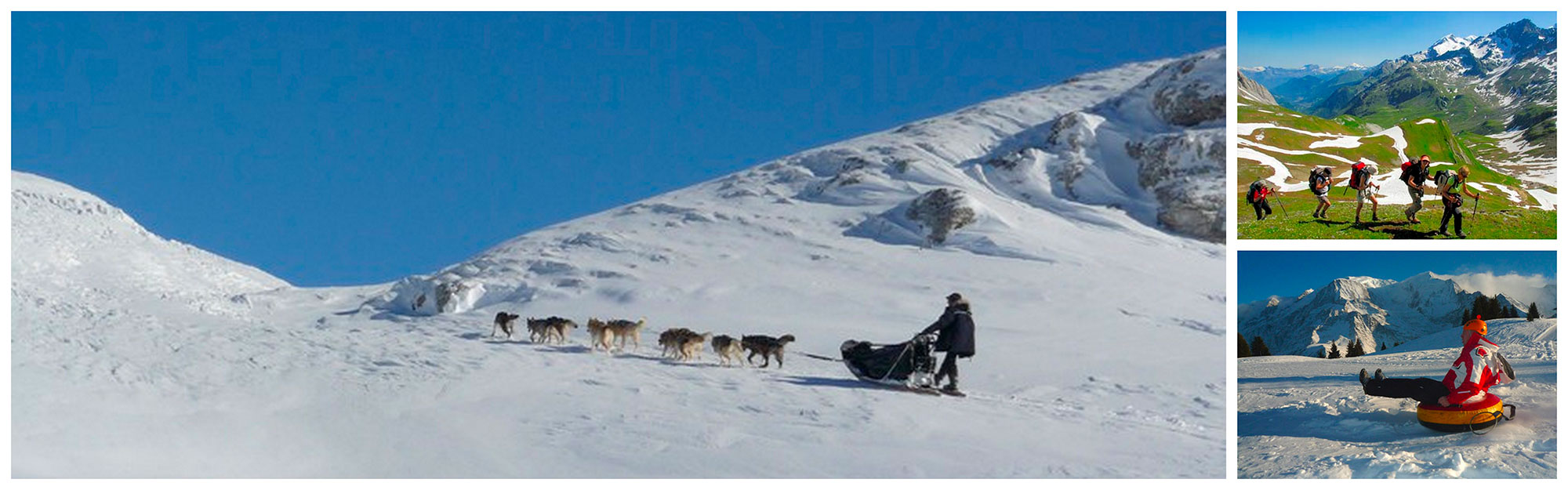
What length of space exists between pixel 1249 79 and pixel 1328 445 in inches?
211

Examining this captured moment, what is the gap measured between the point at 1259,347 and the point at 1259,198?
1.81 meters

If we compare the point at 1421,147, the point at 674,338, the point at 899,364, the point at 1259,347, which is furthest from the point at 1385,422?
the point at 674,338

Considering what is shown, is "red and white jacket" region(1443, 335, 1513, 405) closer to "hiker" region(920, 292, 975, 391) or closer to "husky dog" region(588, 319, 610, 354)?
"hiker" region(920, 292, 975, 391)

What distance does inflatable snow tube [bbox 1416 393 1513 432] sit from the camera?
1426 centimetres

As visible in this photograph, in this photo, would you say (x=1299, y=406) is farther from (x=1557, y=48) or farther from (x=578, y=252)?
(x=578, y=252)

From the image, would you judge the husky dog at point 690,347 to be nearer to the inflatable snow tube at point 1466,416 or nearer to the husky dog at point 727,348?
the husky dog at point 727,348

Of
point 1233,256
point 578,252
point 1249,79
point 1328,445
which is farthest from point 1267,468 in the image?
point 578,252

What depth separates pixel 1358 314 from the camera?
15.7 metres

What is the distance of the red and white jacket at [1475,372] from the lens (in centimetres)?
1432

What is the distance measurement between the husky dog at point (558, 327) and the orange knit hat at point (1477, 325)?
14.2 metres

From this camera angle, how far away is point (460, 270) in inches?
1256

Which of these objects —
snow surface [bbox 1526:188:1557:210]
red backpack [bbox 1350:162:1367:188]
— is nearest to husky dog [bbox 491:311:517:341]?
red backpack [bbox 1350:162:1367:188]

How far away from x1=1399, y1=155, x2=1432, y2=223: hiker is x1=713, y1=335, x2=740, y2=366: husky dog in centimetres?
1019

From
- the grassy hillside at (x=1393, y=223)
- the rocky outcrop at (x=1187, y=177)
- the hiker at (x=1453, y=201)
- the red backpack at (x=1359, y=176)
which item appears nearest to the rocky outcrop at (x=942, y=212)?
the rocky outcrop at (x=1187, y=177)
